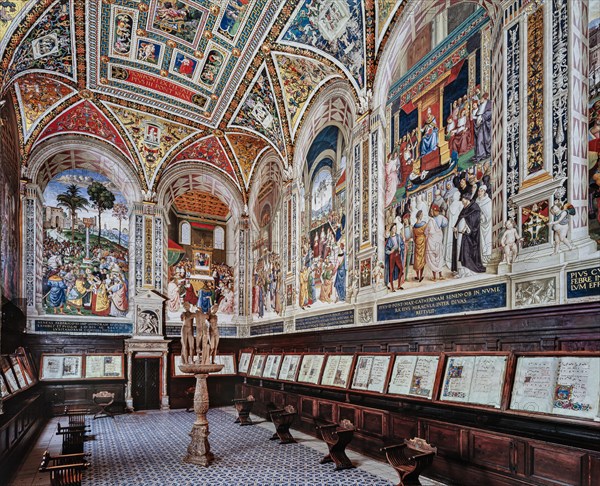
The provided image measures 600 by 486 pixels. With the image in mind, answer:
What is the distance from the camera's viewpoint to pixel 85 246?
1449cm

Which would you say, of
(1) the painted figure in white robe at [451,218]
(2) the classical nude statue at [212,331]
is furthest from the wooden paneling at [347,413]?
(1) the painted figure in white robe at [451,218]

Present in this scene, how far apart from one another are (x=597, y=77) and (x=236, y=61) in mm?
8488

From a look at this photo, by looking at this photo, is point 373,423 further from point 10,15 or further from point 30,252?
point 30,252

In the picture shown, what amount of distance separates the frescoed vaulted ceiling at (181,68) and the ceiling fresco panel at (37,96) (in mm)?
26

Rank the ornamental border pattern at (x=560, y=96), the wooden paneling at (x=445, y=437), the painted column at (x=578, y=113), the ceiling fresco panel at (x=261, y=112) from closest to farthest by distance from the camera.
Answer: the painted column at (x=578, y=113)
the ornamental border pattern at (x=560, y=96)
the wooden paneling at (x=445, y=437)
the ceiling fresco panel at (x=261, y=112)

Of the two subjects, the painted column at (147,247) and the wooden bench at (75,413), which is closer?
the wooden bench at (75,413)

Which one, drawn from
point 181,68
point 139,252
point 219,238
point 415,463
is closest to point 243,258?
point 219,238

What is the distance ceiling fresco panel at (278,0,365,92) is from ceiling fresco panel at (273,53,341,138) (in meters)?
0.45

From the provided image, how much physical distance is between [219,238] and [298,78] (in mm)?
7666

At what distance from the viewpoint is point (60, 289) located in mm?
13859

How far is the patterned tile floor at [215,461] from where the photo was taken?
20.6ft

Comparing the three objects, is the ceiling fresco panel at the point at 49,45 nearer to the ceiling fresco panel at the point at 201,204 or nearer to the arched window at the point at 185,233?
the ceiling fresco panel at the point at 201,204

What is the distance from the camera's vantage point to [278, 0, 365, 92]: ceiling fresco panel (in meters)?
9.09

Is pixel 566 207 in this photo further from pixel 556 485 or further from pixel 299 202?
pixel 299 202
